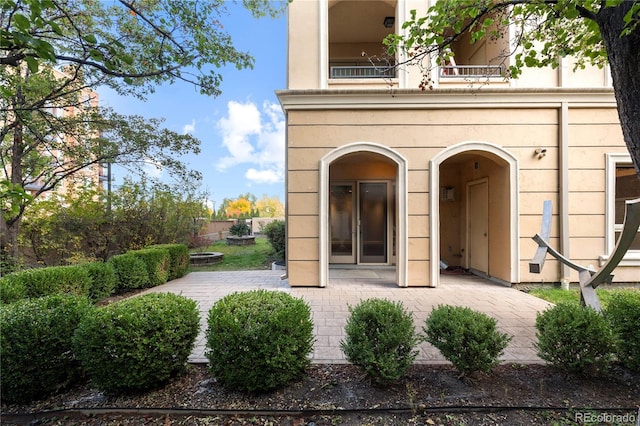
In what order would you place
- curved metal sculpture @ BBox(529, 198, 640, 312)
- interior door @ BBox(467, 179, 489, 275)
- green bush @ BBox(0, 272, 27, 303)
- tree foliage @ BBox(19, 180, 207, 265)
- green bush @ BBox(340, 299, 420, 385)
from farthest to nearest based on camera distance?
interior door @ BBox(467, 179, 489, 275) → tree foliage @ BBox(19, 180, 207, 265) → green bush @ BBox(0, 272, 27, 303) → curved metal sculpture @ BBox(529, 198, 640, 312) → green bush @ BBox(340, 299, 420, 385)

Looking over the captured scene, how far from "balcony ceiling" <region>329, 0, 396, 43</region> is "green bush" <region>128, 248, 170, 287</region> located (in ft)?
22.6

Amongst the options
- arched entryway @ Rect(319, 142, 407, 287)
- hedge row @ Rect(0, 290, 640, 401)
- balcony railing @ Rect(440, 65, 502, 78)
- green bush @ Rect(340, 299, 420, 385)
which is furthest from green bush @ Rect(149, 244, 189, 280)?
balcony railing @ Rect(440, 65, 502, 78)

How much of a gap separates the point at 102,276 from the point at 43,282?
95 centimetres

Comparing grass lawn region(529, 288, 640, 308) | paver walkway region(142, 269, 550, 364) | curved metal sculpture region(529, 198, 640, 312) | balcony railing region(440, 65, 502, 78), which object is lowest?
paver walkway region(142, 269, 550, 364)

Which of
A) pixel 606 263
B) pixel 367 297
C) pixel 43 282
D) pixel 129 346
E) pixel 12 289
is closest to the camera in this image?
pixel 129 346

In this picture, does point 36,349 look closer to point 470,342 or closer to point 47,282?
point 47,282

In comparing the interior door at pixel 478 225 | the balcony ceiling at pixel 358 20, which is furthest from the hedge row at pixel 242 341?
the balcony ceiling at pixel 358 20

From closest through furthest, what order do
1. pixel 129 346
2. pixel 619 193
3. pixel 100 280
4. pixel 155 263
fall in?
pixel 129 346
pixel 100 280
pixel 619 193
pixel 155 263

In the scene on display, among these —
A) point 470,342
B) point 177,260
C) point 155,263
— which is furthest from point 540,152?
point 177,260

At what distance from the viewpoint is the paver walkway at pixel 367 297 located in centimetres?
302

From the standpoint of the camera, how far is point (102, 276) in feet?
15.7

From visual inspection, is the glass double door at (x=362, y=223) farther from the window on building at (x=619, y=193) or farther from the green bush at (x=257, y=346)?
the green bush at (x=257, y=346)

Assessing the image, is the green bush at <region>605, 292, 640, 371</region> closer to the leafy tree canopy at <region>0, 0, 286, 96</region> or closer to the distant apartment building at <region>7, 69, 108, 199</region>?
the leafy tree canopy at <region>0, 0, 286, 96</region>

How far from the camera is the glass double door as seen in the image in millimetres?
7742
